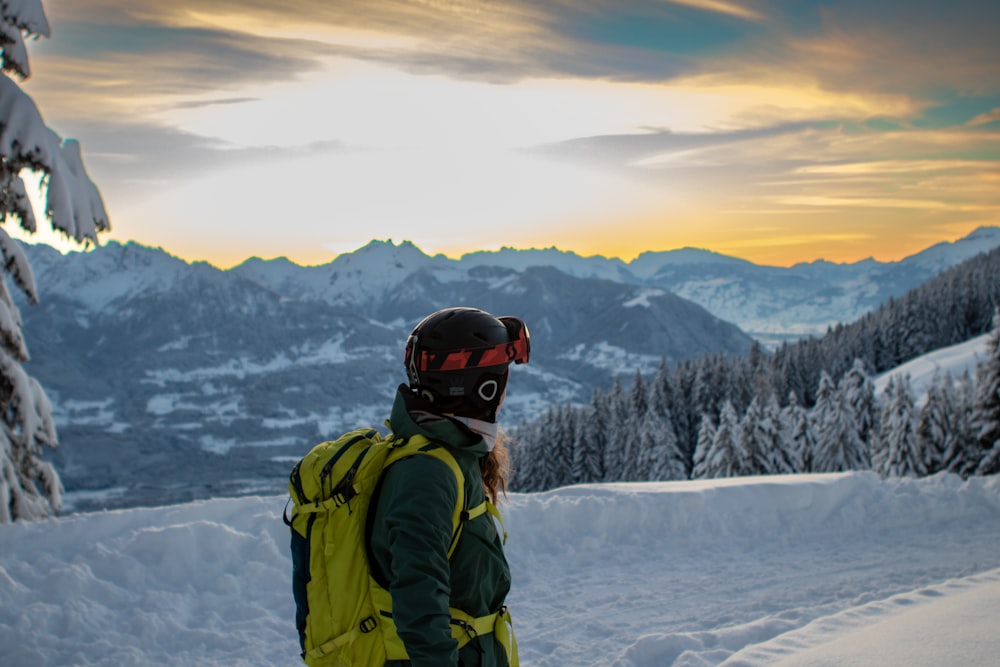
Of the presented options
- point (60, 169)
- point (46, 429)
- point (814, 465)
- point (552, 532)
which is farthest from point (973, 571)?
point (814, 465)

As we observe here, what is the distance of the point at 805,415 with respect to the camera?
4628 centimetres

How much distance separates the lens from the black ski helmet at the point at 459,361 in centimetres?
301

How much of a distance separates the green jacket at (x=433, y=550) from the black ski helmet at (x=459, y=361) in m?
0.13

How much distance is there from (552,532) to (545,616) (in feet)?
9.35

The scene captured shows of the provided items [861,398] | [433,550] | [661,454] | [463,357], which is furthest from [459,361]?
[861,398]

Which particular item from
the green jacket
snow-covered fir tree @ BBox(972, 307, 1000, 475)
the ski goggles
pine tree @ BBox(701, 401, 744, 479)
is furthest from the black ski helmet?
pine tree @ BBox(701, 401, 744, 479)

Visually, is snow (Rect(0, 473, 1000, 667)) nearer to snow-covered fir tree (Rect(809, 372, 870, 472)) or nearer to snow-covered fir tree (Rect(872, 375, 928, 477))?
snow-covered fir tree (Rect(872, 375, 928, 477))

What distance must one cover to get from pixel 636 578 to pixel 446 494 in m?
7.78

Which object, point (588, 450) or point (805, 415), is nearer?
point (805, 415)

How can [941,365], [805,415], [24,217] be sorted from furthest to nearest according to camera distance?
[941,365] → [805,415] → [24,217]

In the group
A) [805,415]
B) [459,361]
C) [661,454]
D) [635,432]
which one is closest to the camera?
[459,361]

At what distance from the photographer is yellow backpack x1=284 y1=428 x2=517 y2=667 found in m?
2.79

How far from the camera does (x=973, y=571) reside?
947 cm

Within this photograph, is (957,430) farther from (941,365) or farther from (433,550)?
(941,365)
